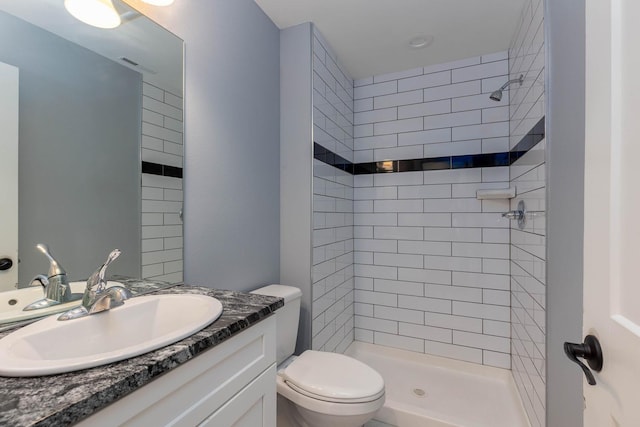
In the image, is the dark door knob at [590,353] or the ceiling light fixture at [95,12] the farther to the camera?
the ceiling light fixture at [95,12]

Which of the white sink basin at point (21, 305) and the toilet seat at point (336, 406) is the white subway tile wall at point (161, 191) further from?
the toilet seat at point (336, 406)

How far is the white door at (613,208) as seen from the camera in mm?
461

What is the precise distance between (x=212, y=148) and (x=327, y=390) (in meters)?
1.19

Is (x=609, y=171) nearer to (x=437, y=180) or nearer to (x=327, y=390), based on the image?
(x=327, y=390)

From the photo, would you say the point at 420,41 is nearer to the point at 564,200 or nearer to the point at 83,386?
the point at 564,200

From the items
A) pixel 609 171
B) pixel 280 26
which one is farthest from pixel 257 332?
pixel 280 26

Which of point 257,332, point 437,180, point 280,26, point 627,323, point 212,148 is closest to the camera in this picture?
point 627,323

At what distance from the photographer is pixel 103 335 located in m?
0.81

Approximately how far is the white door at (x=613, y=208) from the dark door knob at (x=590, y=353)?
0.01 meters

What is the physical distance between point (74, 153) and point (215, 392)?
0.82 m

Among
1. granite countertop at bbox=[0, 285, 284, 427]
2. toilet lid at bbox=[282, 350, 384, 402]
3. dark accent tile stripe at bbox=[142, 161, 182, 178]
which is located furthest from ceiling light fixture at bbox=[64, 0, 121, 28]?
toilet lid at bbox=[282, 350, 384, 402]

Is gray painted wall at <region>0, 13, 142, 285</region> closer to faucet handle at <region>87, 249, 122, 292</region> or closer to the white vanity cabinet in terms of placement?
faucet handle at <region>87, 249, 122, 292</region>

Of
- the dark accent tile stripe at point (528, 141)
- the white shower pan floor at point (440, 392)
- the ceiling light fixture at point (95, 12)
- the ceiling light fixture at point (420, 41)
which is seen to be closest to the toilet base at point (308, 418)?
the white shower pan floor at point (440, 392)

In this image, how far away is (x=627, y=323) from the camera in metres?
0.47
